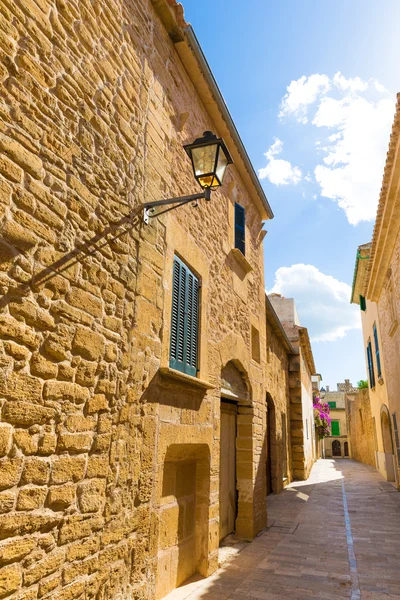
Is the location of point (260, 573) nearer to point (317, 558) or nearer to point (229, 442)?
point (317, 558)

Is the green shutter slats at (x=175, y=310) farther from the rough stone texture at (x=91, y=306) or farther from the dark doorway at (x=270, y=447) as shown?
the dark doorway at (x=270, y=447)

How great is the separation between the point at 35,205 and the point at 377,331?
1399 centimetres

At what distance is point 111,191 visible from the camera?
336cm

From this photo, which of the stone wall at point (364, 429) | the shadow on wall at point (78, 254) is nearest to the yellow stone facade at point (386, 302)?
the stone wall at point (364, 429)

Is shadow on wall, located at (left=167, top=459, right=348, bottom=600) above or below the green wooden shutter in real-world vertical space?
below

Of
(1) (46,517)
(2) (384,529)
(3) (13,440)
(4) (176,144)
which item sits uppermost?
(4) (176,144)

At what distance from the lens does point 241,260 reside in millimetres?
6719

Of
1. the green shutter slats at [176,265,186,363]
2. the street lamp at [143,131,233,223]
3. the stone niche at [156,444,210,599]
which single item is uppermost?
the street lamp at [143,131,233,223]

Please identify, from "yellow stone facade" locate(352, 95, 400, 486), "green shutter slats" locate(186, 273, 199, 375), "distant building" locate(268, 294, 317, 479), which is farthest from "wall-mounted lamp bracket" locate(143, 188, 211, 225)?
"distant building" locate(268, 294, 317, 479)

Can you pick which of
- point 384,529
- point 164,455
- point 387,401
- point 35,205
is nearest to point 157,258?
point 35,205

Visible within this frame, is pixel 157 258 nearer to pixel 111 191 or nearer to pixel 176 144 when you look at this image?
pixel 111 191

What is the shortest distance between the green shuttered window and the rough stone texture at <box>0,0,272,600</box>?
0.17m

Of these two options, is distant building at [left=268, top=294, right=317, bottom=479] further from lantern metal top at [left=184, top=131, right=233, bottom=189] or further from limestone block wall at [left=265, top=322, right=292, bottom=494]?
lantern metal top at [left=184, top=131, right=233, bottom=189]

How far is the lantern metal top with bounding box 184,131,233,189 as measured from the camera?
3711 mm
